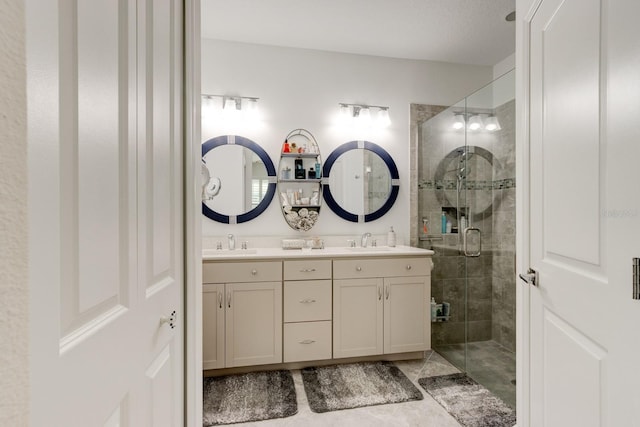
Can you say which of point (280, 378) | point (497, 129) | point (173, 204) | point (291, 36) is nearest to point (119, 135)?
point (173, 204)

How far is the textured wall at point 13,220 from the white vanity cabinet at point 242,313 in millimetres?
1954

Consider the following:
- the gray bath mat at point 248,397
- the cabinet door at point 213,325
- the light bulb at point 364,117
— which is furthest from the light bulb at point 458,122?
the gray bath mat at point 248,397

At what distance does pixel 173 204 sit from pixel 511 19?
2768 millimetres

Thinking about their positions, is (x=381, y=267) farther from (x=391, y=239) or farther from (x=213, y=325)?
(x=213, y=325)

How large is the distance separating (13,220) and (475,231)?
8.88ft

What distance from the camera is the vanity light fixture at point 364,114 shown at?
290 cm

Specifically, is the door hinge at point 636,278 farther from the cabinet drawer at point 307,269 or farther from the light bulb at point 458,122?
the light bulb at point 458,122

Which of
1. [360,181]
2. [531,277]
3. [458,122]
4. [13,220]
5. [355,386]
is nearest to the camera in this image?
[13,220]

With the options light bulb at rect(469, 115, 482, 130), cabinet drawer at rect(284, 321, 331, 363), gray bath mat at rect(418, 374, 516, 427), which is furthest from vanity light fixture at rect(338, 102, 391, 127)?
gray bath mat at rect(418, 374, 516, 427)

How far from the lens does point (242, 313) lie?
2.25m

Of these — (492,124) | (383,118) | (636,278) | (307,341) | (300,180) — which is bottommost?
(307,341)

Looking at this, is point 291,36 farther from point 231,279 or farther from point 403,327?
point 403,327

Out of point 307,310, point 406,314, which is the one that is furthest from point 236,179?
point 406,314

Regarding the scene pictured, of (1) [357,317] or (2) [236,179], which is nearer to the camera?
(1) [357,317]
